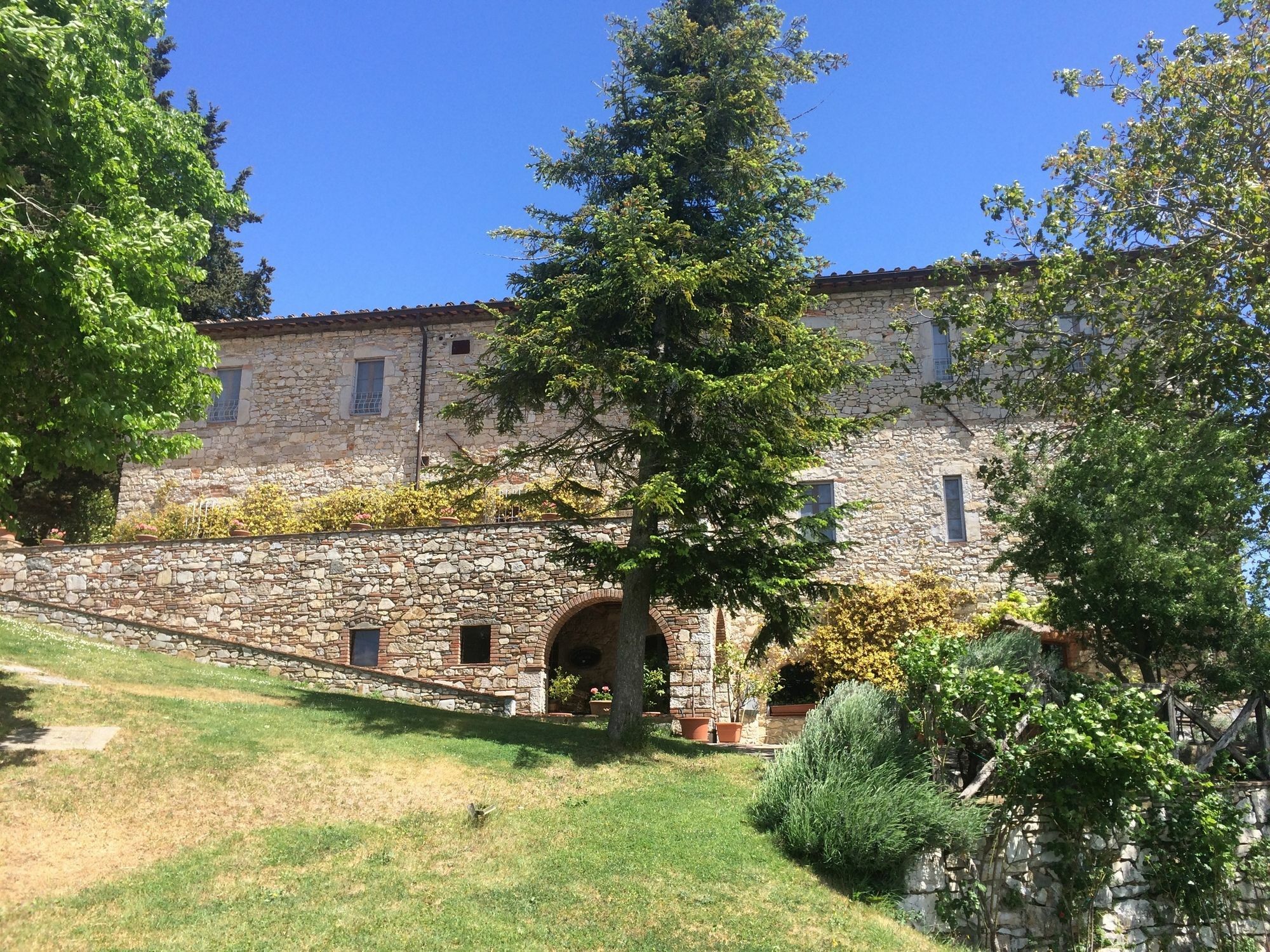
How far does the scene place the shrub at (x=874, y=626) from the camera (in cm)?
1764

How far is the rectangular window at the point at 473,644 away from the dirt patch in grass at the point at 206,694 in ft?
12.5

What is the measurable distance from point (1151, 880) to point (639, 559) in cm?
644

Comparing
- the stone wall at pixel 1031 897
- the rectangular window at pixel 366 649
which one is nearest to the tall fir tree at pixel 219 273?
the rectangular window at pixel 366 649

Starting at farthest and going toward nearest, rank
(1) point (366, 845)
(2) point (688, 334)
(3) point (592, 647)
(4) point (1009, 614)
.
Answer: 1. (3) point (592, 647)
2. (4) point (1009, 614)
3. (2) point (688, 334)
4. (1) point (366, 845)

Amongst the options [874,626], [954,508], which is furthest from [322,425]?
[954,508]

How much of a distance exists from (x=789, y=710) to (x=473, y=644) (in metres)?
5.66

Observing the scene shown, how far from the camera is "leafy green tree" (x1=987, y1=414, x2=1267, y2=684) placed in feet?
39.7

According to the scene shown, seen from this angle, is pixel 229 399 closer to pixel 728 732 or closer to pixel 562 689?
pixel 562 689

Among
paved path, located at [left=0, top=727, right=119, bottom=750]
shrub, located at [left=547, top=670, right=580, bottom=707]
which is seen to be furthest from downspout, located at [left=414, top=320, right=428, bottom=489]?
paved path, located at [left=0, top=727, right=119, bottom=750]

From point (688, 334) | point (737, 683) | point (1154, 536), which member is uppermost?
point (688, 334)

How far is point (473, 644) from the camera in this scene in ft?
55.5

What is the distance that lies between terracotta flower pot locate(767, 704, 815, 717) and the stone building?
1679 millimetres

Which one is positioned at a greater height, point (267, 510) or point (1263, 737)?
point (267, 510)

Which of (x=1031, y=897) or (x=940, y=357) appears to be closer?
(x=1031, y=897)
